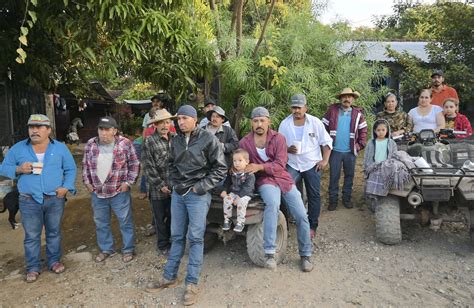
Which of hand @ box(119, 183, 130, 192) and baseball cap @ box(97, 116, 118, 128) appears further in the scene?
hand @ box(119, 183, 130, 192)

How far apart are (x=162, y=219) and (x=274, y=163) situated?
1602 millimetres

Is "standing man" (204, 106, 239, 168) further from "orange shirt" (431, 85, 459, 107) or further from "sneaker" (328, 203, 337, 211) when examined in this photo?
"orange shirt" (431, 85, 459, 107)

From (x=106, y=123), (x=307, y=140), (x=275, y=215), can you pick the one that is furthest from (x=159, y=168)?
(x=307, y=140)

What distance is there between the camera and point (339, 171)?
5.62 m

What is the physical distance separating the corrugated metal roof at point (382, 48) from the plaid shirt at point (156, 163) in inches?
166

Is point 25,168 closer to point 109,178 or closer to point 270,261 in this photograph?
point 109,178

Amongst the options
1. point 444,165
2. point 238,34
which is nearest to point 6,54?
point 238,34

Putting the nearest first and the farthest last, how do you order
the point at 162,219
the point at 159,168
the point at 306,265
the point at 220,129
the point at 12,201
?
the point at 306,265 < the point at 159,168 < the point at 162,219 < the point at 220,129 < the point at 12,201

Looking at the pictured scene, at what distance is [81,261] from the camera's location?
4613mm

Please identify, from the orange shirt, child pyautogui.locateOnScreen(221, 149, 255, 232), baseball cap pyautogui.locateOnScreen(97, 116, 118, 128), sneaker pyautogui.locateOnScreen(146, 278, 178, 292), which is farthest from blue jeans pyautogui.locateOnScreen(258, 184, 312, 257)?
the orange shirt

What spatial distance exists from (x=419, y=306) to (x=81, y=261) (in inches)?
143

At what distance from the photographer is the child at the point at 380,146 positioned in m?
4.96

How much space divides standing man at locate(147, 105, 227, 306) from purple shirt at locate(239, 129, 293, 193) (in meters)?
0.52

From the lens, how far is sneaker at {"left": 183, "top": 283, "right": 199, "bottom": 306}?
137 inches
